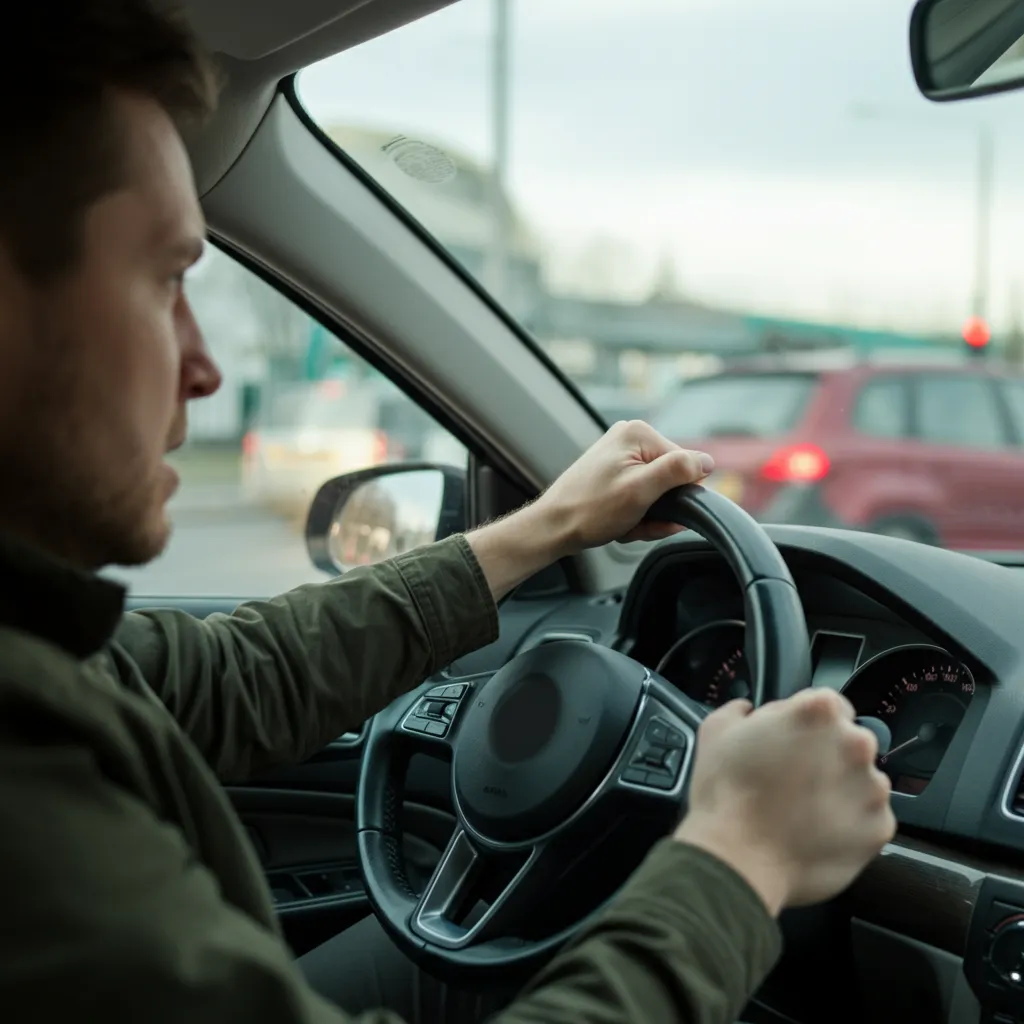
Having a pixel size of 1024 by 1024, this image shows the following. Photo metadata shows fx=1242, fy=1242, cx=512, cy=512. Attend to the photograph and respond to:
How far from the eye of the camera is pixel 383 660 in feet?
5.54

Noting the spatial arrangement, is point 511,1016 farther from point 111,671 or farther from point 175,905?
point 111,671

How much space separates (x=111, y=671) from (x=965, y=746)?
107 centimetres

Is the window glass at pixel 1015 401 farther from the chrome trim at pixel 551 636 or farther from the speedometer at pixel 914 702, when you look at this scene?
the speedometer at pixel 914 702

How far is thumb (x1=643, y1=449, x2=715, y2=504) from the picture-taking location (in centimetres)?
162

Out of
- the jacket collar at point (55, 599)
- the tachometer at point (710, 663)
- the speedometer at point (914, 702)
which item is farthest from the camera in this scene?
the tachometer at point (710, 663)

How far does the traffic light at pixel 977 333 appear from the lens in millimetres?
5071

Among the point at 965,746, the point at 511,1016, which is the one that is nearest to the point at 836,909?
the point at 965,746

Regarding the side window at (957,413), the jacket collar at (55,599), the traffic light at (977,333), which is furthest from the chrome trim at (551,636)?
the side window at (957,413)

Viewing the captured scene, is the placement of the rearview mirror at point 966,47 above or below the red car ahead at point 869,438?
above

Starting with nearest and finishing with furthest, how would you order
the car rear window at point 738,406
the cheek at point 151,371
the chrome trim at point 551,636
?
the cheek at point 151,371 → the chrome trim at point 551,636 → the car rear window at point 738,406

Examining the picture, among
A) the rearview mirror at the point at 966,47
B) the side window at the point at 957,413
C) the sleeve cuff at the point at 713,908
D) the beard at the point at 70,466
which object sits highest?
the rearview mirror at the point at 966,47

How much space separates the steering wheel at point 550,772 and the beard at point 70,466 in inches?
26.1

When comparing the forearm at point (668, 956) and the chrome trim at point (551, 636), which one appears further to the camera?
the chrome trim at point (551, 636)

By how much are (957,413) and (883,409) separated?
1.37 feet
